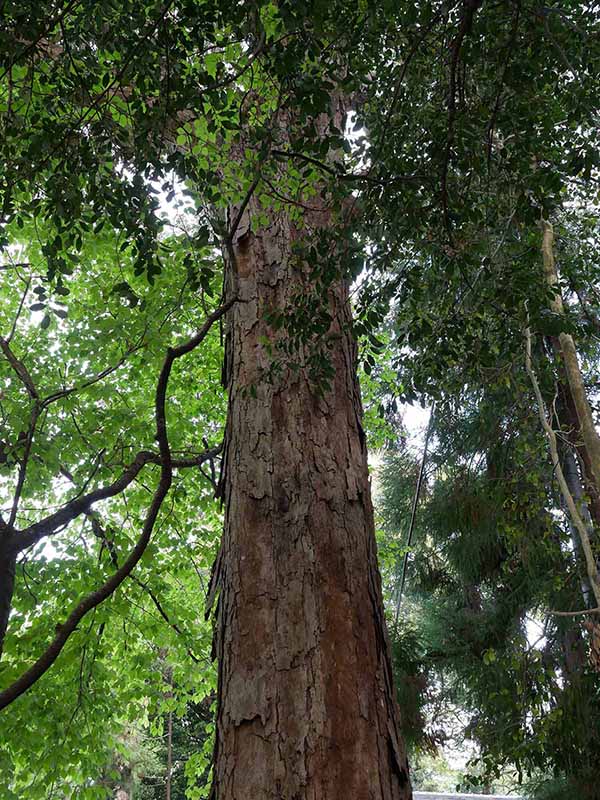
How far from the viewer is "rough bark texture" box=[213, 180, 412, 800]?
151 centimetres

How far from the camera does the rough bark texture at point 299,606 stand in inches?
59.6

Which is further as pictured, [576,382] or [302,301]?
[576,382]

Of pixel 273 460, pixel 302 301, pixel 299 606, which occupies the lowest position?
pixel 299 606

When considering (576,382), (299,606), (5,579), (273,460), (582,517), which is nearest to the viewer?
(299,606)

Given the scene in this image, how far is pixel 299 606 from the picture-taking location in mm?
1733

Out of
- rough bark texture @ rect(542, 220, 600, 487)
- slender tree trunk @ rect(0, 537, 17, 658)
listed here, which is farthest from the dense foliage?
rough bark texture @ rect(542, 220, 600, 487)

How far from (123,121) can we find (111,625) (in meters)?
4.54

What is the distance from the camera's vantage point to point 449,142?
5.89 ft

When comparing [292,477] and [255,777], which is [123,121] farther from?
[255,777]

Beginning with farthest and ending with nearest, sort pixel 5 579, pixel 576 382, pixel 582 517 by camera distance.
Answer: pixel 582 517 → pixel 576 382 → pixel 5 579

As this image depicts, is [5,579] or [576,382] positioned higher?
[576,382]

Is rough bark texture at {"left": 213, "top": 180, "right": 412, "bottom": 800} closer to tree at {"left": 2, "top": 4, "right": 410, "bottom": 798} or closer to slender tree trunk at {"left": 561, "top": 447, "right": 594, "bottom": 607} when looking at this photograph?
tree at {"left": 2, "top": 4, "right": 410, "bottom": 798}

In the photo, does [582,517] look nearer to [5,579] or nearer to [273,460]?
[273,460]

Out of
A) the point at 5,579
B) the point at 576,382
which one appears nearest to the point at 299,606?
the point at 5,579
